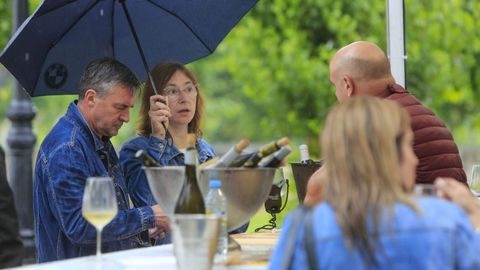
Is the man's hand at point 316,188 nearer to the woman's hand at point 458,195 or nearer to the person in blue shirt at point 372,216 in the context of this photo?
the woman's hand at point 458,195

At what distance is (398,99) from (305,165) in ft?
1.81

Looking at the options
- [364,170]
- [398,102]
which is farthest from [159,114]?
[364,170]

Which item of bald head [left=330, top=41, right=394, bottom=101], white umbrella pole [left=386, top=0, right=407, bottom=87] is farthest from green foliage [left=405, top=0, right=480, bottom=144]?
bald head [left=330, top=41, right=394, bottom=101]

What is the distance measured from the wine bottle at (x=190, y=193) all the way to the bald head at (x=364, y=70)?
1.20m

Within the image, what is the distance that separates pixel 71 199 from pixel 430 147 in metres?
1.46

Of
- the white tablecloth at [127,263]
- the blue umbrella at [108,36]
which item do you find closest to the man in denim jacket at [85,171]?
the blue umbrella at [108,36]

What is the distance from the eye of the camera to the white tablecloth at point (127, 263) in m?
3.46

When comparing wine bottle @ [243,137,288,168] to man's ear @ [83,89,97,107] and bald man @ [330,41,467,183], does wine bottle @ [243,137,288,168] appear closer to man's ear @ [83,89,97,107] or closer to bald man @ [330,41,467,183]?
bald man @ [330,41,467,183]

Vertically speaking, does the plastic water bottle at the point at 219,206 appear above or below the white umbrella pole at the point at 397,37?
below

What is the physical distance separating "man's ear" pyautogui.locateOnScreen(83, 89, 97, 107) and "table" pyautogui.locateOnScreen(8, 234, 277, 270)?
930 millimetres

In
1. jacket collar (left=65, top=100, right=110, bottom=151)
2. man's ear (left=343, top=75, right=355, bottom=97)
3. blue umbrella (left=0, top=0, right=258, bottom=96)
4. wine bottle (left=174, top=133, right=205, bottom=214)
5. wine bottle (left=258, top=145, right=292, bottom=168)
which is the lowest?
wine bottle (left=174, top=133, right=205, bottom=214)

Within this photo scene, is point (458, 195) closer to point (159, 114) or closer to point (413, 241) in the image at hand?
point (413, 241)

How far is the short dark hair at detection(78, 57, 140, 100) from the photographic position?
15.3 feet

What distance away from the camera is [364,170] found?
261 cm
